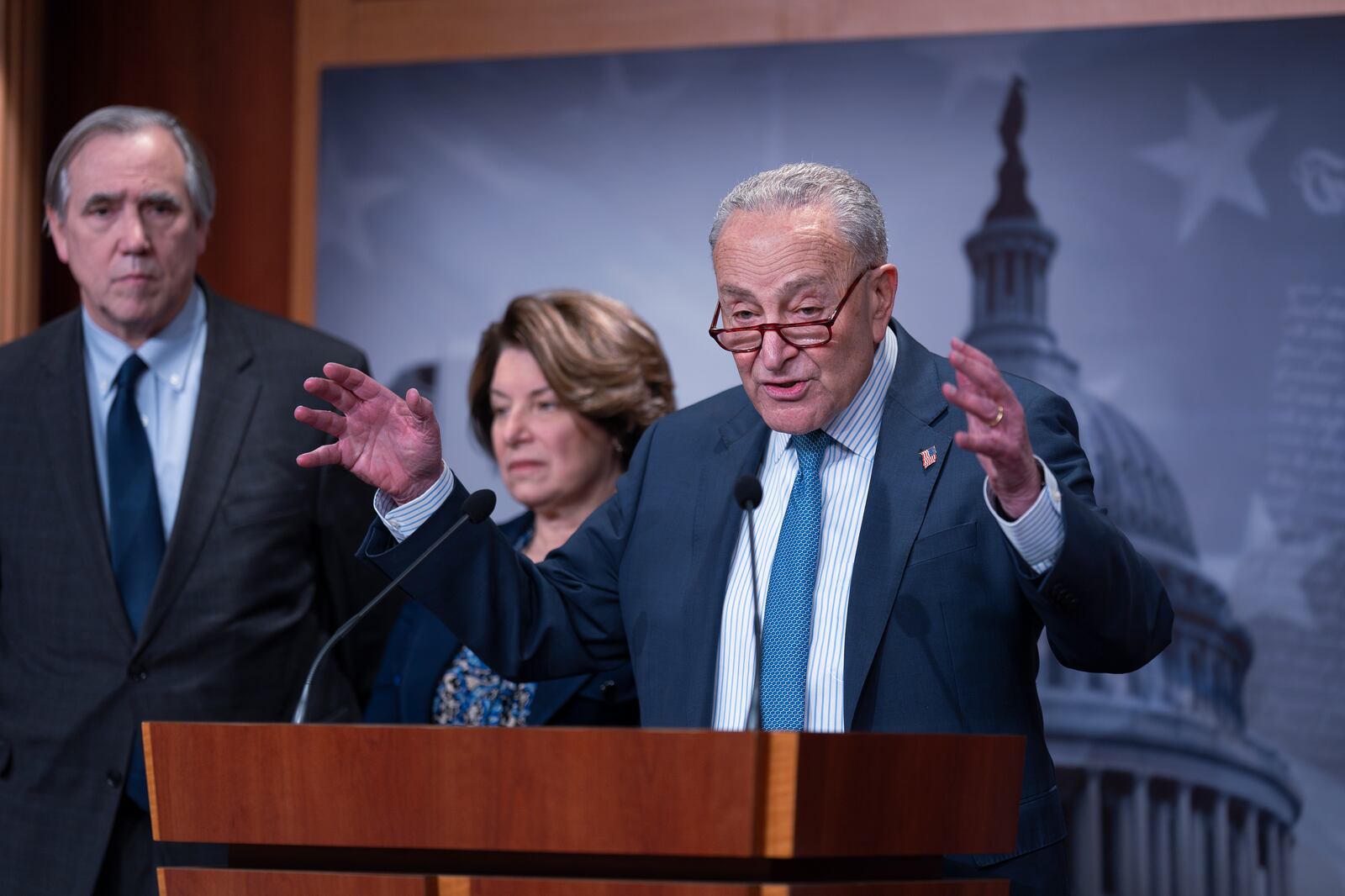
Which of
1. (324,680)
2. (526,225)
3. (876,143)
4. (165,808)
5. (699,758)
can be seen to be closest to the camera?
(699,758)

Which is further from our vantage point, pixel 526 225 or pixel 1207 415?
pixel 526 225

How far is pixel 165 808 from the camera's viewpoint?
1.62 meters

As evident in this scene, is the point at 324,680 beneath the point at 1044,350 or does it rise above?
beneath

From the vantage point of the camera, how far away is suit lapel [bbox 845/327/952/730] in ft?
6.42

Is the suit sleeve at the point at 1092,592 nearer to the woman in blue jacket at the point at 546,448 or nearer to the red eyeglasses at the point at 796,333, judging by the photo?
the red eyeglasses at the point at 796,333

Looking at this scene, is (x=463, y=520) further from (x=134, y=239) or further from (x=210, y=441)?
(x=134, y=239)

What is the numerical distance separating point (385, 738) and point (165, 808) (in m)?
0.29

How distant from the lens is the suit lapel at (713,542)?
204cm

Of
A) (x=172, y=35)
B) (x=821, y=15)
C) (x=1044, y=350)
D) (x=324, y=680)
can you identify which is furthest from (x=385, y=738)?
(x=172, y=35)

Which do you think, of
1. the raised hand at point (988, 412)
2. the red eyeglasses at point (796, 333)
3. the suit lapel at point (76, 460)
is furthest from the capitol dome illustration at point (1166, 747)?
the suit lapel at point (76, 460)

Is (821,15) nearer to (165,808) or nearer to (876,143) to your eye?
(876,143)

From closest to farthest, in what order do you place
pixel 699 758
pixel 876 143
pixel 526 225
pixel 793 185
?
pixel 699 758 → pixel 793 185 → pixel 876 143 → pixel 526 225

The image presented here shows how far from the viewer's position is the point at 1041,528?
1.75 metres

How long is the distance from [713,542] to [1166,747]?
1887 millimetres
